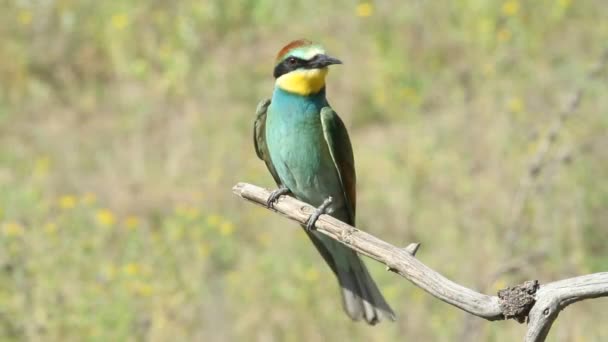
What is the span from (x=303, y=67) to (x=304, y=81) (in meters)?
0.05

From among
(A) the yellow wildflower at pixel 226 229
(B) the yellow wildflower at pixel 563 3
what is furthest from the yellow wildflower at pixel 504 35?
Result: (A) the yellow wildflower at pixel 226 229

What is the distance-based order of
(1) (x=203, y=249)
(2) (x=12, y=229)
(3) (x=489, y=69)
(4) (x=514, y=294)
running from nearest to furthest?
1. (4) (x=514, y=294)
2. (2) (x=12, y=229)
3. (1) (x=203, y=249)
4. (3) (x=489, y=69)

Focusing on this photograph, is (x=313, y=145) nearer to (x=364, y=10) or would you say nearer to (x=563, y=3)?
(x=364, y=10)

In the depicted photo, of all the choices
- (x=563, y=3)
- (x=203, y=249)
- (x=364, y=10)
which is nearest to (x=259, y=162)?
(x=203, y=249)

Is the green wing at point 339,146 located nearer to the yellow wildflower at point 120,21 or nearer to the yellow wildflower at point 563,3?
the yellow wildflower at point 563,3

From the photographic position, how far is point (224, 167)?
612 cm

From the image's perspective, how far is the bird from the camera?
3.23m

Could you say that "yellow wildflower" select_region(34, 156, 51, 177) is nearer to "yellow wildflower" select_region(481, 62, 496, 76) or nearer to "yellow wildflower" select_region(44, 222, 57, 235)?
"yellow wildflower" select_region(44, 222, 57, 235)

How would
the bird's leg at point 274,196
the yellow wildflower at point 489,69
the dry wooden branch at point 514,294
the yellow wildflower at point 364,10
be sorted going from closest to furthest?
the dry wooden branch at point 514,294, the bird's leg at point 274,196, the yellow wildflower at point 489,69, the yellow wildflower at point 364,10

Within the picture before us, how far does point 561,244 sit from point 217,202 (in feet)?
6.73

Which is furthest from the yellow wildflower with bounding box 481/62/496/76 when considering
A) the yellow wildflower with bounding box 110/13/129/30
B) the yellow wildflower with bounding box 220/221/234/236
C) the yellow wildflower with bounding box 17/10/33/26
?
the yellow wildflower with bounding box 17/10/33/26

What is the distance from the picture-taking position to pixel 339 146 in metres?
3.25

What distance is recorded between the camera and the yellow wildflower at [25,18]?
24.8 feet

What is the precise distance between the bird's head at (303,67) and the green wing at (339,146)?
0.09 m
